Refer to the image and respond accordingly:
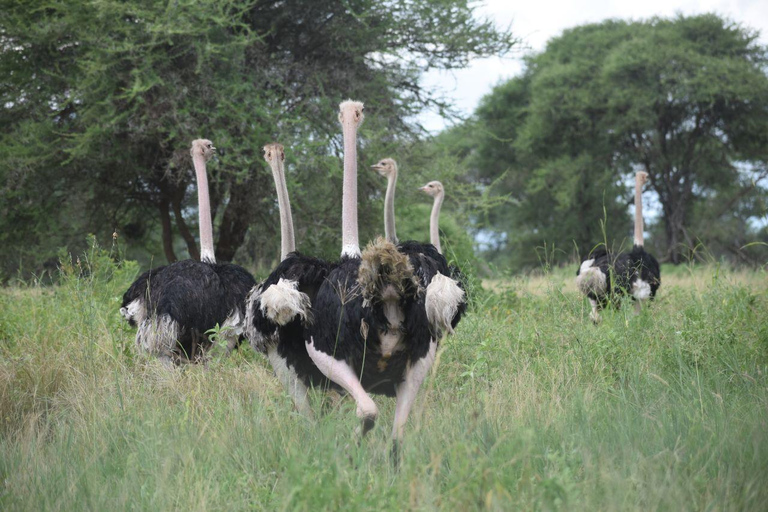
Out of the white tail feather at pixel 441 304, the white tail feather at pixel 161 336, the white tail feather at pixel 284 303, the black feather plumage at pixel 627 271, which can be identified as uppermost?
the white tail feather at pixel 441 304

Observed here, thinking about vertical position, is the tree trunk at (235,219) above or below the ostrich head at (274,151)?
below

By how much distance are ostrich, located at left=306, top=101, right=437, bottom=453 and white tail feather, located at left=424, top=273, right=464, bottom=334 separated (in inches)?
3.7

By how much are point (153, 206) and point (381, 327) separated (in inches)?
349

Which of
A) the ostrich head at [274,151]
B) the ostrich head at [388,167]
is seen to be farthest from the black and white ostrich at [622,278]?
the ostrich head at [274,151]

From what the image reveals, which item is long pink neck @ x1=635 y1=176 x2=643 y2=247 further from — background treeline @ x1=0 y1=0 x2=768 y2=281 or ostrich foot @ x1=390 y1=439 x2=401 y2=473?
ostrich foot @ x1=390 y1=439 x2=401 y2=473

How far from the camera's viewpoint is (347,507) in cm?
249

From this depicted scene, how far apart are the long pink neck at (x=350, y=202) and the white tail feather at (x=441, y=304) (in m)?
0.57

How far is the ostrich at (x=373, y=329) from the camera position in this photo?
128 inches

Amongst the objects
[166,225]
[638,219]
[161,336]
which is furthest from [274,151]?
[166,225]

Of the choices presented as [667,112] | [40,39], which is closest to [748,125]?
[667,112]

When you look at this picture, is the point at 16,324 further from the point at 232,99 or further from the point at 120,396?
the point at 232,99

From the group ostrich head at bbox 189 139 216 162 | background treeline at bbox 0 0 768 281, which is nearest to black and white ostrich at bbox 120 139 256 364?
ostrich head at bbox 189 139 216 162

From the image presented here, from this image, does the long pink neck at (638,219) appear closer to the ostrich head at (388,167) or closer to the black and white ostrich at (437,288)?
the ostrich head at (388,167)

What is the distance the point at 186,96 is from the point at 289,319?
6658 mm
